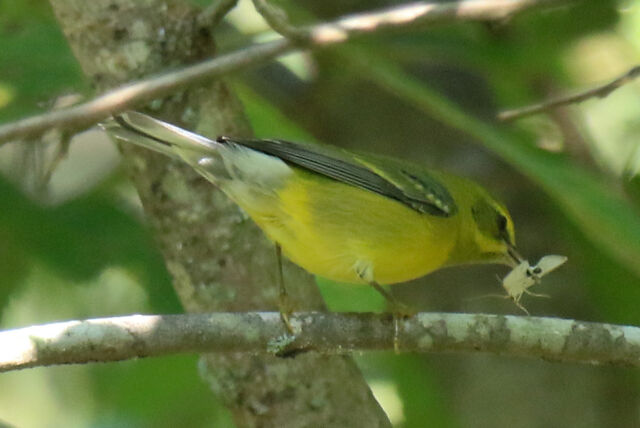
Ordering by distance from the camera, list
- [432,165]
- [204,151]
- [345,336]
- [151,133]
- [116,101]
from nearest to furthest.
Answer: [345,336]
[116,101]
[151,133]
[204,151]
[432,165]

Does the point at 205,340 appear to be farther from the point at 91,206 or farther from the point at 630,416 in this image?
the point at 630,416

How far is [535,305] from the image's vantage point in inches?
181

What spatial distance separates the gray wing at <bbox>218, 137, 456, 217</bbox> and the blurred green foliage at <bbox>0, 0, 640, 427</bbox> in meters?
0.29

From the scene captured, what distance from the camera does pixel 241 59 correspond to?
3.21 meters

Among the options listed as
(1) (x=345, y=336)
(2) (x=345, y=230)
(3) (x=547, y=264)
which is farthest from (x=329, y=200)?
(3) (x=547, y=264)

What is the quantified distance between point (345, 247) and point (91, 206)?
118 centimetres

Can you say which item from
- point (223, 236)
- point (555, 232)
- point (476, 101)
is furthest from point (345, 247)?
point (476, 101)

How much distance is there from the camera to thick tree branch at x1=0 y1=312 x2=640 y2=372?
2.39 meters

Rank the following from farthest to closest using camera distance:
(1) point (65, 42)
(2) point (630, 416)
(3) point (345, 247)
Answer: (2) point (630, 416), (1) point (65, 42), (3) point (345, 247)

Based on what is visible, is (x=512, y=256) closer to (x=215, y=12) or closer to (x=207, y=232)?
(x=207, y=232)

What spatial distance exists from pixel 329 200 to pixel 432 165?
1.69 metres

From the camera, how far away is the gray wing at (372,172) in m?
3.38

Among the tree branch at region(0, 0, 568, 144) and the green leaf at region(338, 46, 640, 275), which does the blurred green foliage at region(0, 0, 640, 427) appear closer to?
the green leaf at region(338, 46, 640, 275)

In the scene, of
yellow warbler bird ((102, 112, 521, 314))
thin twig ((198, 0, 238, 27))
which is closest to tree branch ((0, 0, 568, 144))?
yellow warbler bird ((102, 112, 521, 314))
